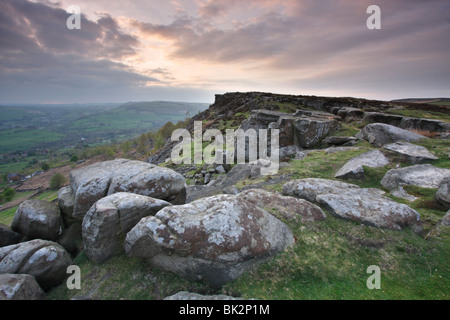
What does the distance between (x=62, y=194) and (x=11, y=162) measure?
894 feet

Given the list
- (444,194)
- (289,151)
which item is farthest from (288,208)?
(289,151)

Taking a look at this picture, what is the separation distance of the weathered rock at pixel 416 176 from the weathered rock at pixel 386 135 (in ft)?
23.5

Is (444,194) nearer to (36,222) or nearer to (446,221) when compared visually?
(446,221)

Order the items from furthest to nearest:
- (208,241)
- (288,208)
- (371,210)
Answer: (288,208)
(371,210)
(208,241)

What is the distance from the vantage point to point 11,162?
196875 mm

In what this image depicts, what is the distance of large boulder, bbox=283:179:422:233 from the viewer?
10008mm

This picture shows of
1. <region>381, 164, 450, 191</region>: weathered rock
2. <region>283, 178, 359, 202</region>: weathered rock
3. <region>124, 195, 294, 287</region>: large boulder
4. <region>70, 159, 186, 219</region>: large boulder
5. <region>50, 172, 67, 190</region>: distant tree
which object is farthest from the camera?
<region>50, 172, 67, 190</region>: distant tree

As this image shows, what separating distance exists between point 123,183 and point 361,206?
14449 mm

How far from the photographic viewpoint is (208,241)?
8039 millimetres

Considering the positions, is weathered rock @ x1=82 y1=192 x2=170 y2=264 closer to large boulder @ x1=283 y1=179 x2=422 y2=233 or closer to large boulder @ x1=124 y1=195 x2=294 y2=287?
large boulder @ x1=124 y1=195 x2=294 y2=287

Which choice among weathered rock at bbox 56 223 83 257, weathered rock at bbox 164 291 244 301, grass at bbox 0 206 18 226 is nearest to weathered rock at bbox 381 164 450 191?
weathered rock at bbox 164 291 244 301

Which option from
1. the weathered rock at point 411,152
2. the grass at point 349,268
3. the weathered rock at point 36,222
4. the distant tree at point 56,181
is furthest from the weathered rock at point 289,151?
the distant tree at point 56,181

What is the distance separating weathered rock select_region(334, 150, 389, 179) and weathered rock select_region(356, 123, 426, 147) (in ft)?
16.8
